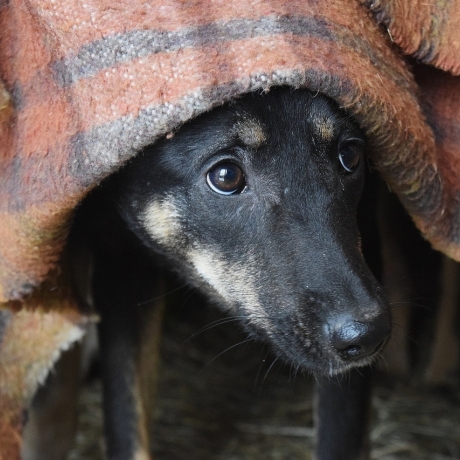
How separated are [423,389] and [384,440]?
43 centimetres

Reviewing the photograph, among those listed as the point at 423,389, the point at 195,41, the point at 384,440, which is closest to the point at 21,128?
the point at 195,41

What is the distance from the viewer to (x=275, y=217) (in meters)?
1.81

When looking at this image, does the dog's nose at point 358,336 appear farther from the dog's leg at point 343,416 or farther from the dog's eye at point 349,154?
the dog's leg at point 343,416

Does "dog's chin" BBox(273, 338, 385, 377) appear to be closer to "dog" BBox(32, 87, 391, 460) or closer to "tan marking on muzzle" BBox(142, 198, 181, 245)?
"dog" BBox(32, 87, 391, 460)

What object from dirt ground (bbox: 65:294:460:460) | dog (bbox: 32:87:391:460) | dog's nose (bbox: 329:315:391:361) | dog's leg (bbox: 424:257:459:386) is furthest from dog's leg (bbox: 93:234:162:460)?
dog's leg (bbox: 424:257:459:386)

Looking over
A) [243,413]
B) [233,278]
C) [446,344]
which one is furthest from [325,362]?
[446,344]

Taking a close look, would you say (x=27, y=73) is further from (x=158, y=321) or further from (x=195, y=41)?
(x=158, y=321)

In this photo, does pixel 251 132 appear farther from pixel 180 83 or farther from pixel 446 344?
pixel 446 344

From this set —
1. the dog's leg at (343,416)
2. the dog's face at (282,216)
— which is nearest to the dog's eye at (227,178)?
A: the dog's face at (282,216)

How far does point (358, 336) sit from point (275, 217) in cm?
32

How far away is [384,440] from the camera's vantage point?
2.95m

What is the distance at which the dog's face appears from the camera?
5.65ft

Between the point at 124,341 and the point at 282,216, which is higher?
the point at 282,216

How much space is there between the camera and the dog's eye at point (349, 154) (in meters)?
1.91
